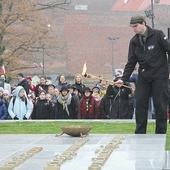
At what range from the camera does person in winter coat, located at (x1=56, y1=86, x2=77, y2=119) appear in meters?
17.5

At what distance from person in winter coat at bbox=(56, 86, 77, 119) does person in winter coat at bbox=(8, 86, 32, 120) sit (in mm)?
828

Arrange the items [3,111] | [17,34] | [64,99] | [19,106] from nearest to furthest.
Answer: [64,99] < [19,106] < [3,111] < [17,34]

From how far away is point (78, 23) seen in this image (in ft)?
267

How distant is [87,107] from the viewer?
694 inches

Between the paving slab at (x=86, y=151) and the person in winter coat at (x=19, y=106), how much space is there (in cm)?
695

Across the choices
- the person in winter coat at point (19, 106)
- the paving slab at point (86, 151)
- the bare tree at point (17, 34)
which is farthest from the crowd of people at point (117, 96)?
the bare tree at point (17, 34)

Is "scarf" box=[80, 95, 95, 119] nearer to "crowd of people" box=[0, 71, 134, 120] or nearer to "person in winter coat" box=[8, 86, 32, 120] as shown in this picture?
"crowd of people" box=[0, 71, 134, 120]

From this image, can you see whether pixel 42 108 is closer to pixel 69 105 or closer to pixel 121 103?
pixel 69 105

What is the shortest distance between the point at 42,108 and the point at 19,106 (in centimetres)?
64

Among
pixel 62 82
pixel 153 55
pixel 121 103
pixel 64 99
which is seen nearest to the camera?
pixel 153 55

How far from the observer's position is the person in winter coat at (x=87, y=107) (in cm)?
1761

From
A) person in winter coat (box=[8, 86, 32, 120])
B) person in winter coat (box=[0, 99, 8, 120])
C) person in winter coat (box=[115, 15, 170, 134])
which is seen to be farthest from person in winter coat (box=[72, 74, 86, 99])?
person in winter coat (box=[115, 15, 170, 134])

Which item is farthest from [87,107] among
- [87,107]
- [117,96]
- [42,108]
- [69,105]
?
[42,108]

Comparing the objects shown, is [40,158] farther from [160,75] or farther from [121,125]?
[121,125]
